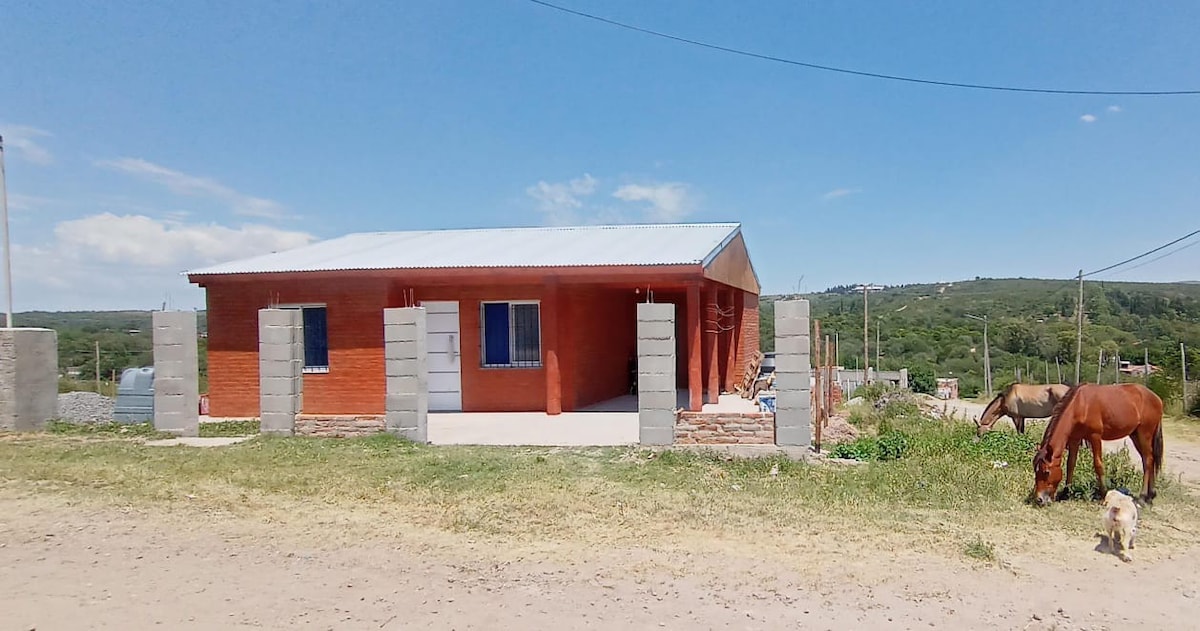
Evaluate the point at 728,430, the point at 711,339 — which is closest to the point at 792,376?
the point at 728,430

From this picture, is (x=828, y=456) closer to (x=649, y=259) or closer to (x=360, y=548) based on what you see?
(x=649, y=259)

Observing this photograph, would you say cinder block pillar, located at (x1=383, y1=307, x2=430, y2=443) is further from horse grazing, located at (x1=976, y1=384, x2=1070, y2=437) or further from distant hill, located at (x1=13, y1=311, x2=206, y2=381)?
distant hill, located at (x1=13, y1=311, x2=206, y2=381)

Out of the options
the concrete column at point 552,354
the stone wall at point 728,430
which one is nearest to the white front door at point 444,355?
the concrete column at point 552,354

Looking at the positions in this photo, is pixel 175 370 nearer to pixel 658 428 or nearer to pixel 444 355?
pixel 444 355

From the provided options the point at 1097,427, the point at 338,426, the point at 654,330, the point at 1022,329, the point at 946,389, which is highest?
the point at 654,330

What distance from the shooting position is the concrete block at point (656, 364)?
973 cm

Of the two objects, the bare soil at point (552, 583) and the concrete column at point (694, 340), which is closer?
the bare soil at point (552, 583)

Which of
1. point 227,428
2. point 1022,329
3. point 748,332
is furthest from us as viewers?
point 1022,329

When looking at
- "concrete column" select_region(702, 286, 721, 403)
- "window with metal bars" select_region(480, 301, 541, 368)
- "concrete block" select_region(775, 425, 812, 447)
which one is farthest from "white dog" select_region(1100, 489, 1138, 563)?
"window with metal bars" select_region(480, 301, 541, 368)

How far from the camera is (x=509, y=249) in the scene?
1509 cm

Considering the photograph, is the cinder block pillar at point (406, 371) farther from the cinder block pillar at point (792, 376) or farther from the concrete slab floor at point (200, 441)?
the cinder block pillar at point (792, 376)

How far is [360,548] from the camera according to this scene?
19.8 feet

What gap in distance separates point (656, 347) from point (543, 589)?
5.06m

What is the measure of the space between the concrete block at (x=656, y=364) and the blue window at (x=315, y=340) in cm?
690
